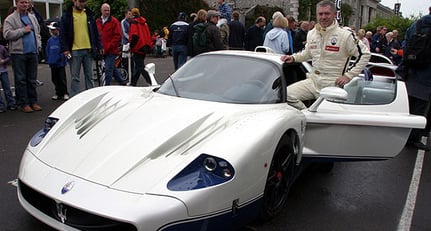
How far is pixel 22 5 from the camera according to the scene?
20.3 ft

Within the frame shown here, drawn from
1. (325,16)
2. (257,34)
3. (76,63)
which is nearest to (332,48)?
(325,16)

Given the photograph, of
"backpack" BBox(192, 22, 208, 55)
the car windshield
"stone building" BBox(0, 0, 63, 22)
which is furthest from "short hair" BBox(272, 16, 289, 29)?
"stone building" BBox(0, 0, 63, 22)

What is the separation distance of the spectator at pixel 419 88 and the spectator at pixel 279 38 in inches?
92.7

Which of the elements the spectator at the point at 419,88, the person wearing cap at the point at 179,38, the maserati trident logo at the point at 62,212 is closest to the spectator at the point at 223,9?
the person wearing cap at the point at 179,38

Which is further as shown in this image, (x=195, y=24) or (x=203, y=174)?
(x=195, y=24)

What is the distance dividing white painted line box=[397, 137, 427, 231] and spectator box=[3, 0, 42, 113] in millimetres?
5601

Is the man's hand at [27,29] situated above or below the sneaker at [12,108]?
above

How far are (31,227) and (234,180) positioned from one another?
1.53 meters

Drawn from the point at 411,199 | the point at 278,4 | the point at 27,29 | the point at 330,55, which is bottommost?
the point at 411,199

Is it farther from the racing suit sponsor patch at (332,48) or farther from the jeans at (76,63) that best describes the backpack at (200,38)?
the racing suit sponsor patch at (332,48)

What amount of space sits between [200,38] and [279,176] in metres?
5.03

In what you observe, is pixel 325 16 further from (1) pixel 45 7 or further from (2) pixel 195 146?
(1) pixel 45 7

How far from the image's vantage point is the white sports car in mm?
2299

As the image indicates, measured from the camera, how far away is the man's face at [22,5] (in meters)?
6.16
